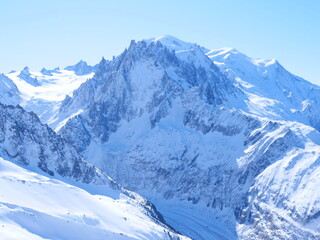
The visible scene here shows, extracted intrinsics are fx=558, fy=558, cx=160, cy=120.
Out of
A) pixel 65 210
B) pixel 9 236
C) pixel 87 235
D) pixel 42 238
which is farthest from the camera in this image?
pixel 65 210

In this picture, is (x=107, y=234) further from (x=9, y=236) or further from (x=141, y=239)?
(x=9, y=236)

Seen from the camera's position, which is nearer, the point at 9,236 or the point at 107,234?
the point at 9,236

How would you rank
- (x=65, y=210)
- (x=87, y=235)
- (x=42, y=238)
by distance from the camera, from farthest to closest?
(x=65, y=210) → (x=87, y=235) → (x=42, y=238)

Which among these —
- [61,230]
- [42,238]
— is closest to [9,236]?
[42,238]

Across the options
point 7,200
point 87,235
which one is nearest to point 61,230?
point 87,235

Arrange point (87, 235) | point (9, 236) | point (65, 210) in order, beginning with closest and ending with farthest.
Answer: point (9, 236)
point (87, 235)
point (65, 210)

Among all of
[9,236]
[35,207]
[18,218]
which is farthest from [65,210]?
[9,236]

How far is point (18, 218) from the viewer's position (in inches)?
6978

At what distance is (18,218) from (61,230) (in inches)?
569

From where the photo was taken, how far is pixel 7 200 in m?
188

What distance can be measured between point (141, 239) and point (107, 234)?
12790 millimetres

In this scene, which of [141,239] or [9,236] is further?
[141,239]

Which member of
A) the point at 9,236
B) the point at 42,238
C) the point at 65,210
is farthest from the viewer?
the point at 65,210

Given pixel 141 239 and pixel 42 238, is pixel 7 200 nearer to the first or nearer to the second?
pixel 42 238
